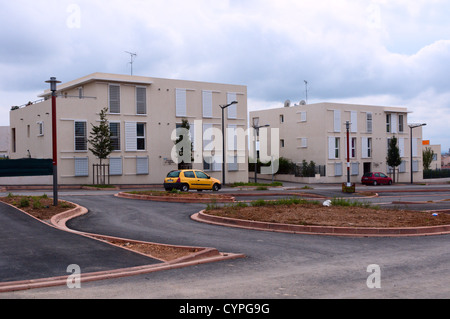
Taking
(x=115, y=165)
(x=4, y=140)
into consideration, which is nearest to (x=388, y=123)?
(x=115, y=165)

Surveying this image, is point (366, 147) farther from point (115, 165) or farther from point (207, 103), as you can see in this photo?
point (115, 165)

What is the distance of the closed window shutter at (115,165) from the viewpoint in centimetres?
4184

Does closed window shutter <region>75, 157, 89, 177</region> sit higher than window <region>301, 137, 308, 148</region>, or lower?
lower

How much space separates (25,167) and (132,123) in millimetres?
9585

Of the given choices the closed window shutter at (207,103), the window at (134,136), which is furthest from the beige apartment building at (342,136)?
the window at (134,136)

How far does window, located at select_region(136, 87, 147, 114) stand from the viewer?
43.5 meters

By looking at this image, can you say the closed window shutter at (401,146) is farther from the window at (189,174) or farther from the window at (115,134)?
the window at (189,174)

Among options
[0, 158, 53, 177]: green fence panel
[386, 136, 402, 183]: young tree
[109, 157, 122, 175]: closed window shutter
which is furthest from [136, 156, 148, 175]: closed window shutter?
[386, 136, 402, 183]: young tree

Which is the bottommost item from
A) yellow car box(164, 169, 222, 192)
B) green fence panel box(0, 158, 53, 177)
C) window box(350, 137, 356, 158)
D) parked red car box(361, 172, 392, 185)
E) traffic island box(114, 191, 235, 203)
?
parked red car box(361, 172, 392, 185)

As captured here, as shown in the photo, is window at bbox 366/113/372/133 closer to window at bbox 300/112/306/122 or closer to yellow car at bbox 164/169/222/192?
window at bbox 300/112/306/122
